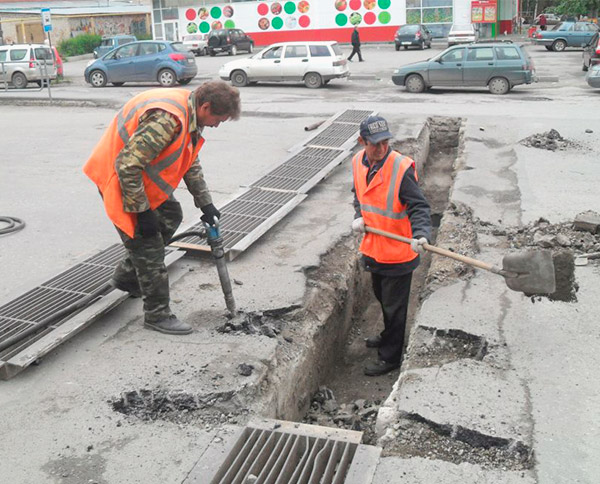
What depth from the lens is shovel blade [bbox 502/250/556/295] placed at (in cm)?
469

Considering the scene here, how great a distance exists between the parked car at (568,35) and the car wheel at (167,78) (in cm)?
2045

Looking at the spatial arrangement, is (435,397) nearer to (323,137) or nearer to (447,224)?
(447,224)

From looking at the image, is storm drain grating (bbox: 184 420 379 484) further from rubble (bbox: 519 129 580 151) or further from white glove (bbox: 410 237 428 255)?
rubble (bbox: 519 129 580 151)

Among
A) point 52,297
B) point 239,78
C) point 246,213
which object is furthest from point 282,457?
point 239,78

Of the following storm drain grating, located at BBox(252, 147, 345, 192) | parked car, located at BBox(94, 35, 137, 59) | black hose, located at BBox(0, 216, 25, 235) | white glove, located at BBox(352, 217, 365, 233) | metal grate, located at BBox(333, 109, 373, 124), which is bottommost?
black hose, located at BBox(0, 216, 25, 235)

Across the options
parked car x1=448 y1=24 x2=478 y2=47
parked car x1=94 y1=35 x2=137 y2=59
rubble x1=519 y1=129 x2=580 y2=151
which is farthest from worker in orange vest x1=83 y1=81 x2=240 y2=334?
parked car x1=94 y1=35 x2=137 y2=59

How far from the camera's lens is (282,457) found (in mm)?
3676

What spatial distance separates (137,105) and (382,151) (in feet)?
6.03

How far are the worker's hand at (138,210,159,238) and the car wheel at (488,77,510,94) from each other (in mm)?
16599

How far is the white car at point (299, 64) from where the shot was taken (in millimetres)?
21453

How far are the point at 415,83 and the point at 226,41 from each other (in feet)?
61.4

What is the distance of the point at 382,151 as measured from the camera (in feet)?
16.7

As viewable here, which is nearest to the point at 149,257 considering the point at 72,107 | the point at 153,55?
the point at 72,107

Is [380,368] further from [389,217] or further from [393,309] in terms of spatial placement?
[389,217]
